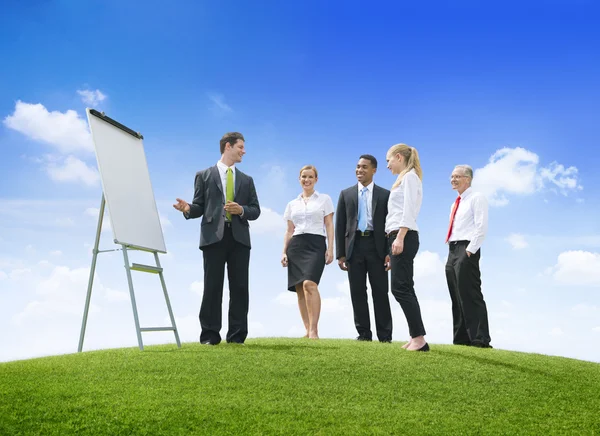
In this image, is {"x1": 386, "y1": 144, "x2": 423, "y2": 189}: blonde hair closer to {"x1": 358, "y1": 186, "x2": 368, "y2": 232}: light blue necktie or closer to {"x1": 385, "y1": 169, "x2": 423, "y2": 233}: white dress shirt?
{"x1": 385, "y1": 169, "x2": 423, "y2": 233}: white dress shirt

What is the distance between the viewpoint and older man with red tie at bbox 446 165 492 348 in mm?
8945

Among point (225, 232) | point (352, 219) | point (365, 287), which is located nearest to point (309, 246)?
point (352, 219)

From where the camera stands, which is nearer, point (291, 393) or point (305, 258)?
point (291, 393)

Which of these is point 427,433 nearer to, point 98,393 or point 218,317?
point 98,393

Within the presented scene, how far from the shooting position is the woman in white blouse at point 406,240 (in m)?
7.20

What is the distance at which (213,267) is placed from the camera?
7961 mm

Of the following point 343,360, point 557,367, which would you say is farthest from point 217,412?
point 557,367

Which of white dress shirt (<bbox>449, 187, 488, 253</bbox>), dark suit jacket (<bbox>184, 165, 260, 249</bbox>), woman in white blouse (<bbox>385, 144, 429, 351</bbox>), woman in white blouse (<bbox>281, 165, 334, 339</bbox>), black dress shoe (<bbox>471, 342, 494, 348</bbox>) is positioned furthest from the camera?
black dress shoe (<bbox>471, 342, 494, 348</bbox>)

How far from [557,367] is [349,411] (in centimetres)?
383

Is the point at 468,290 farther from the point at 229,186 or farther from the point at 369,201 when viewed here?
the point at 229,186

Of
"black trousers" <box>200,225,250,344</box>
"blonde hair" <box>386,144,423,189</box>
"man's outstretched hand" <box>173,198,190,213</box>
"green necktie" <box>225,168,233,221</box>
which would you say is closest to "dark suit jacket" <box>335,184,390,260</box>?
"blonde hair" <box>386,144,423,189</box>

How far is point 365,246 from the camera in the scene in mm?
9305

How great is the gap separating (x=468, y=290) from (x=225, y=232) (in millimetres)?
3784

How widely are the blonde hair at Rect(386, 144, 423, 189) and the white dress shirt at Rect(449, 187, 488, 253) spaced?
1685 millimetres
